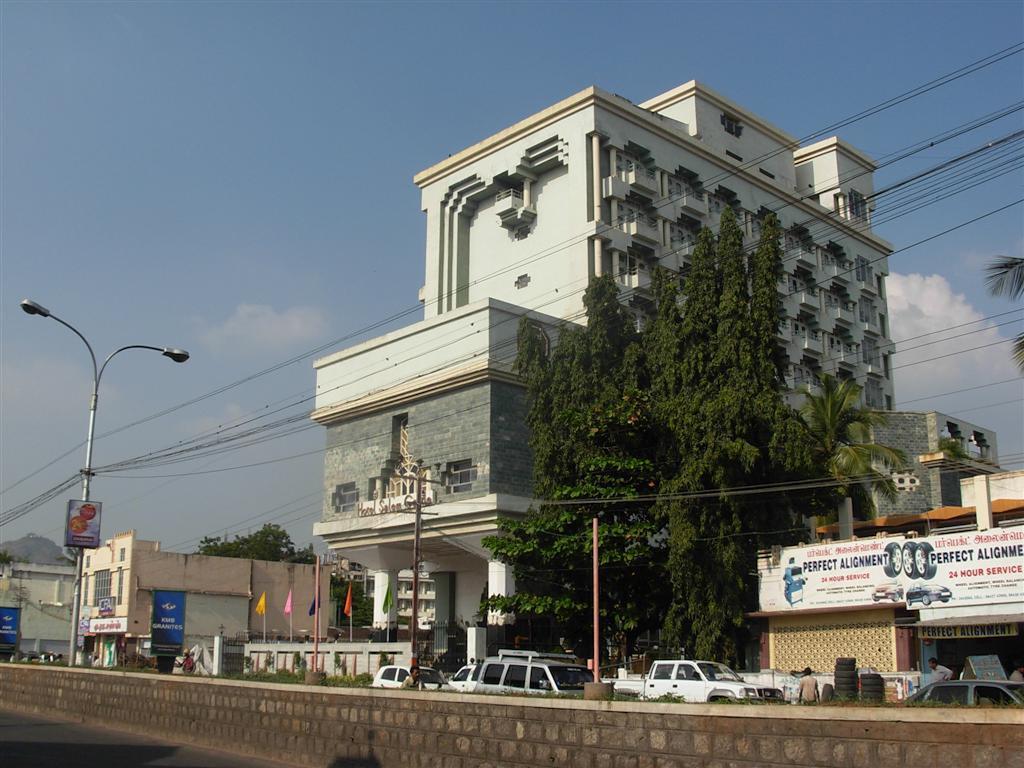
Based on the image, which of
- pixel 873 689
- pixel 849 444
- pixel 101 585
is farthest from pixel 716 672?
pixel 101 585

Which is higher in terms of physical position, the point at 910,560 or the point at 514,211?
the point at 514,211

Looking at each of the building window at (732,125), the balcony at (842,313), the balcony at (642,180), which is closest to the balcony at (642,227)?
the balcony at (642,180)

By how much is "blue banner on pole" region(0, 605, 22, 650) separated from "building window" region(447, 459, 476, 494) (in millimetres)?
26029

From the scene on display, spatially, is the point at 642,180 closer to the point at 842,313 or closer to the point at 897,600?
the point at 842,313

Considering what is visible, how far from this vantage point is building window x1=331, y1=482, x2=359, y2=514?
150 feet

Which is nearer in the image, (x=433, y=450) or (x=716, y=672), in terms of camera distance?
(x=716, y=672)

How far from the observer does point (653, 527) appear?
1280 inches

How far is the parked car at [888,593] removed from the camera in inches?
1013

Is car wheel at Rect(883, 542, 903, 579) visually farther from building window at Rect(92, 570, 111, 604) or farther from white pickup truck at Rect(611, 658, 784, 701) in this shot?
building window at Rect(92, 570, 111, 604)

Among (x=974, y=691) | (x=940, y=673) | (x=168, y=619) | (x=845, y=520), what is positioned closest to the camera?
(x=974, y=691)

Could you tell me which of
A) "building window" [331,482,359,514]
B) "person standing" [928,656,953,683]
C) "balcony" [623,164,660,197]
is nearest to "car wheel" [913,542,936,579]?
"person standing" [928,656,953,683]

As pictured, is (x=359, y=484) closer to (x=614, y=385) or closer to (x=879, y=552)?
(x=614, y=385)

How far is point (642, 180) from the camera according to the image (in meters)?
53.6

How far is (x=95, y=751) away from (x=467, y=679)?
8372 mm
